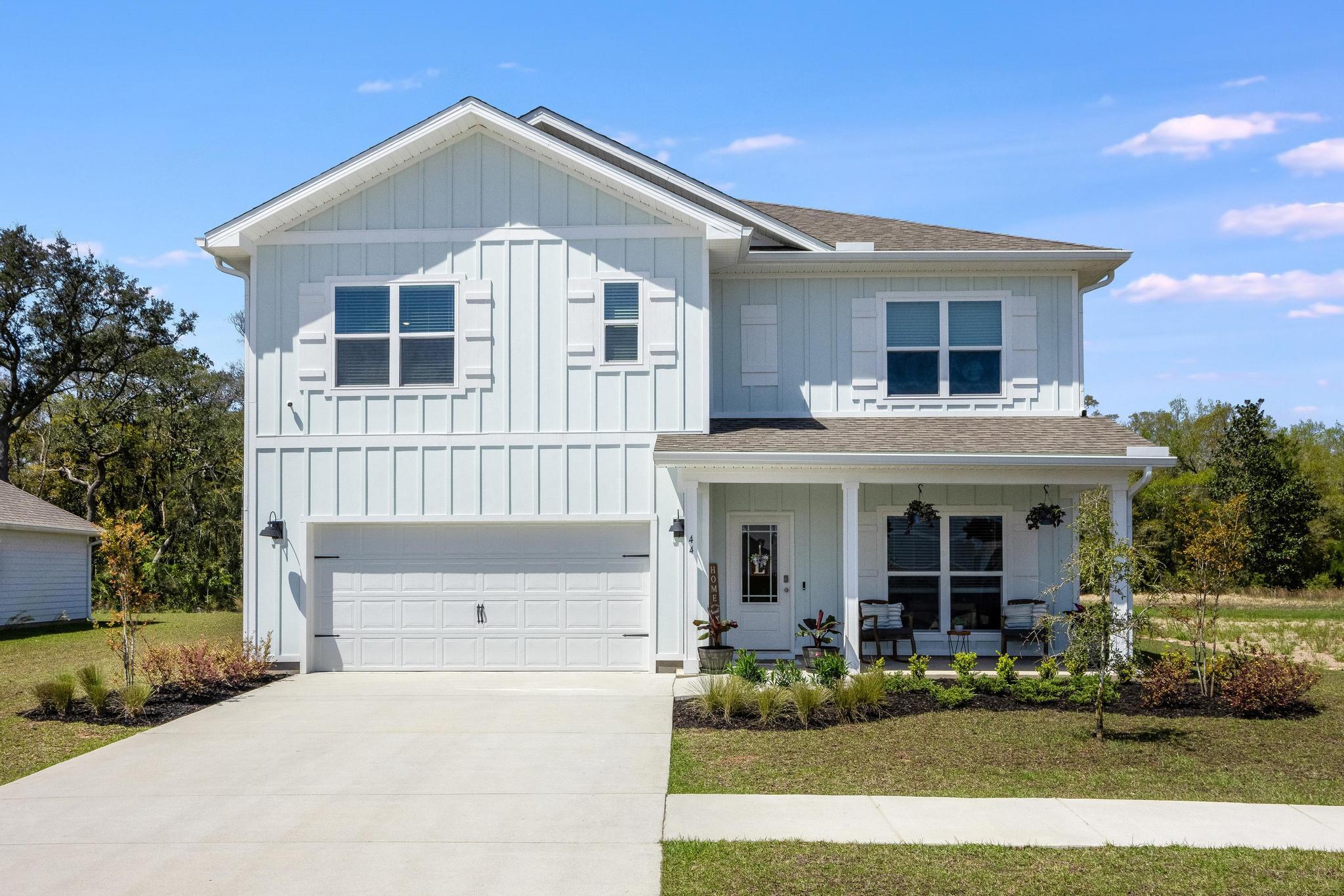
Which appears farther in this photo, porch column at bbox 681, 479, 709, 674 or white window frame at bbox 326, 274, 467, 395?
white window frame at bbox 326, 274, 467, 395

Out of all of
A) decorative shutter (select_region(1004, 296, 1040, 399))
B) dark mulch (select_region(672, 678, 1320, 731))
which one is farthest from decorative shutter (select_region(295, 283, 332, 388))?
decorative shutter (select_region(1004, 296, 1040, 399))

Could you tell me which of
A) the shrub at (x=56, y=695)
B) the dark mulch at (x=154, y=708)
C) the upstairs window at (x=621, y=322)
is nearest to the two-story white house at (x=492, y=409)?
the upstairs window at (x=621, y=322)

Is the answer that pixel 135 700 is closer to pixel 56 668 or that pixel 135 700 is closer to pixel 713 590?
pixel 56 668

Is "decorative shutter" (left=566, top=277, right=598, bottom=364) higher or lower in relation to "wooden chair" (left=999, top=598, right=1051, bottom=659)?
higher

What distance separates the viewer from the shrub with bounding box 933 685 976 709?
12.0m

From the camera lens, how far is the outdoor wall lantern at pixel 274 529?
49.2 feet

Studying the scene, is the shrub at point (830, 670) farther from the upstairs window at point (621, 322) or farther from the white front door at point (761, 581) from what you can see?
the upstairs window at point (621, 322)

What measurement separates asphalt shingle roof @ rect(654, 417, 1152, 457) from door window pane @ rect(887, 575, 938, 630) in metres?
2.32

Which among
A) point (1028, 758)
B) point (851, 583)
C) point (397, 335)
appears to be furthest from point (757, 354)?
point (1028, 758)

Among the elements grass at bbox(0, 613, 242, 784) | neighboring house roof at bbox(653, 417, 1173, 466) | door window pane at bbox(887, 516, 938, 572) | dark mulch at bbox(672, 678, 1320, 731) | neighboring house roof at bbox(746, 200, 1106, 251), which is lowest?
grass at bbox(0, 613, 242, 784)

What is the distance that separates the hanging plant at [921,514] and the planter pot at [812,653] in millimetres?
2229

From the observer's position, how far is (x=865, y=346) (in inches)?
640

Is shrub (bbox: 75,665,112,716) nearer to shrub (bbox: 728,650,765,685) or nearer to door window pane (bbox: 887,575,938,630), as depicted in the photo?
shrub (bbox: 728,650,765,685)

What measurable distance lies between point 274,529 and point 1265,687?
12338mm
